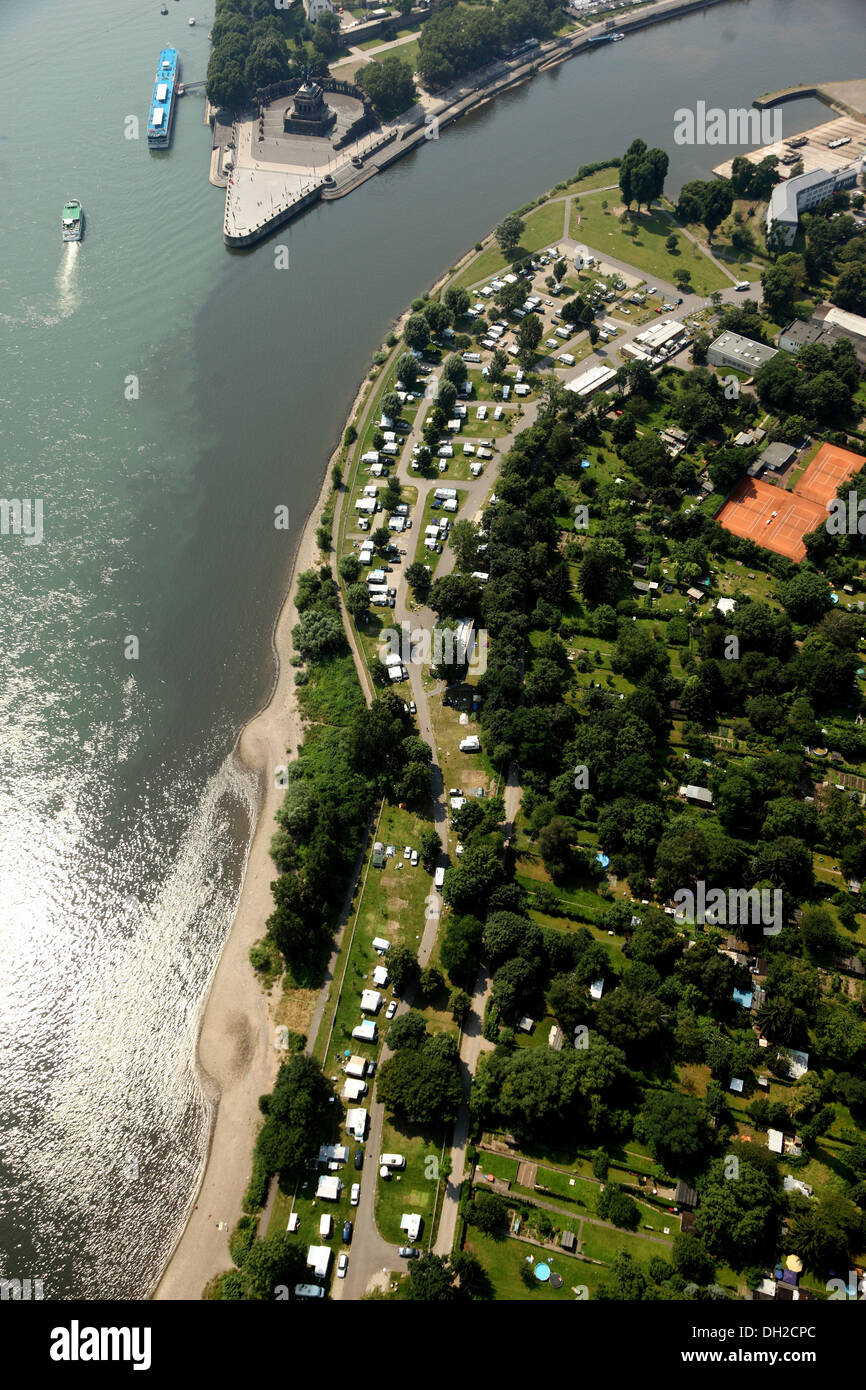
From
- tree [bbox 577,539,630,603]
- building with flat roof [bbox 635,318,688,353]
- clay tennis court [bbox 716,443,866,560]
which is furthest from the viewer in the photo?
building with flat roof [bbox 635,318,688,353]

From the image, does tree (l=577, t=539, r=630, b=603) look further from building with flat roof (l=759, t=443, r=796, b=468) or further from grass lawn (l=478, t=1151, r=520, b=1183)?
grass lawn (l=478, t=1151, r=520, b=1183)

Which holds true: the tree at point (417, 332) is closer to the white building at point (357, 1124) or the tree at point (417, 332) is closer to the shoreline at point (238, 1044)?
the shoreline at point (238, 1044)

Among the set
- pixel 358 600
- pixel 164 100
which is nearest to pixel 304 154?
pixel 164 100

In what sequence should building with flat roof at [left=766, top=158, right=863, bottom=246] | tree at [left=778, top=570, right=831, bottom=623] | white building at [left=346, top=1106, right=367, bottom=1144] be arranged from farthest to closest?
1. building with flat roof at [left=766, top=158, right=863, bottom=246]
2. tree at [left=778, top=570, right=831, bottom=623]
3. white building at [left=346, top=1106, right=367, bottom=1144]

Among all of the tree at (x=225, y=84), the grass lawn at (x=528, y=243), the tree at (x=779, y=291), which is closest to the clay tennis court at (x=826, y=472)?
the tree at (x=779, y=291)

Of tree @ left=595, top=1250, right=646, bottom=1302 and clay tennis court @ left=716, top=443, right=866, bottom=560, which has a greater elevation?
clay tennis court @ left=716, top=443, right=866, bottom=560

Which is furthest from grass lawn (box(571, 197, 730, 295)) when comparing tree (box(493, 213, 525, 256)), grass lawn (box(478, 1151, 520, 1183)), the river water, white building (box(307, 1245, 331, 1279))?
white building (box(307, 1245, 331, 1279))

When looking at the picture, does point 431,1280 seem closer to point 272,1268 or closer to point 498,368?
point 272,1268

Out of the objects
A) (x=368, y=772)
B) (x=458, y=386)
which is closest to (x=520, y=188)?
(x=458, y=386)
